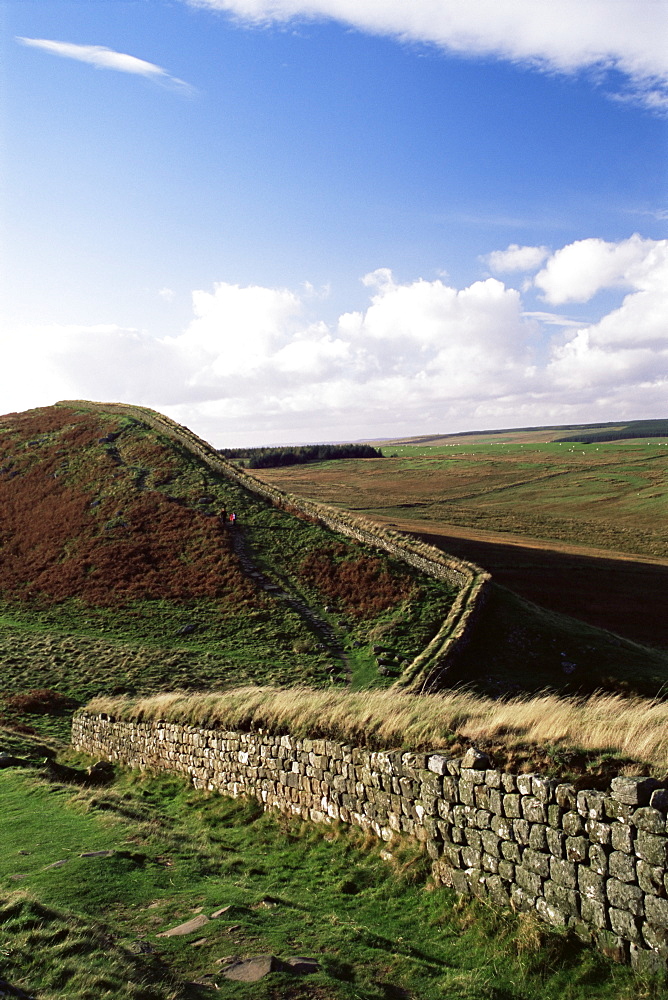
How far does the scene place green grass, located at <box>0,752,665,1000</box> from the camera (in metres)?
6.39

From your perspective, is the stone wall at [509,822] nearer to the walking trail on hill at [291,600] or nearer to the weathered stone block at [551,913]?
the weathered stone block at [551,913]

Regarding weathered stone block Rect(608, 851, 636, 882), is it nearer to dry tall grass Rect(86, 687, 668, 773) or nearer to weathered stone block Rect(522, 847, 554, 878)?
weathered stone block Rect(522, 847, 554, 878)

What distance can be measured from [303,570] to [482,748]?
89.1ft

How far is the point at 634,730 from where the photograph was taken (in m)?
7.98

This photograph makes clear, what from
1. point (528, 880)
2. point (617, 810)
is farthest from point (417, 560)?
point (617, 810)

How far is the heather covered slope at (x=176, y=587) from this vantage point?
26.7m

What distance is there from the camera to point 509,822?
7.84 metres

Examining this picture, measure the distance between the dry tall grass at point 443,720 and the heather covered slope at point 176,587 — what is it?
34.0 ft

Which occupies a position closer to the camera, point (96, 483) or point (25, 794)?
point (25, 794)

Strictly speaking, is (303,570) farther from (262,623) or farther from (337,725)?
(337,725)

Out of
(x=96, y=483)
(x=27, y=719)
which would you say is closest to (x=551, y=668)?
(x=27, y=719)

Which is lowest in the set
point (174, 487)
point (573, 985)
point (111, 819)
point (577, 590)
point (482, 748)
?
point (577, 590)

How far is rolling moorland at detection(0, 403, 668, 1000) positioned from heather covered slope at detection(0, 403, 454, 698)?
5.7 inches

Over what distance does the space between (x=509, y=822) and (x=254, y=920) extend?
10.3ft
